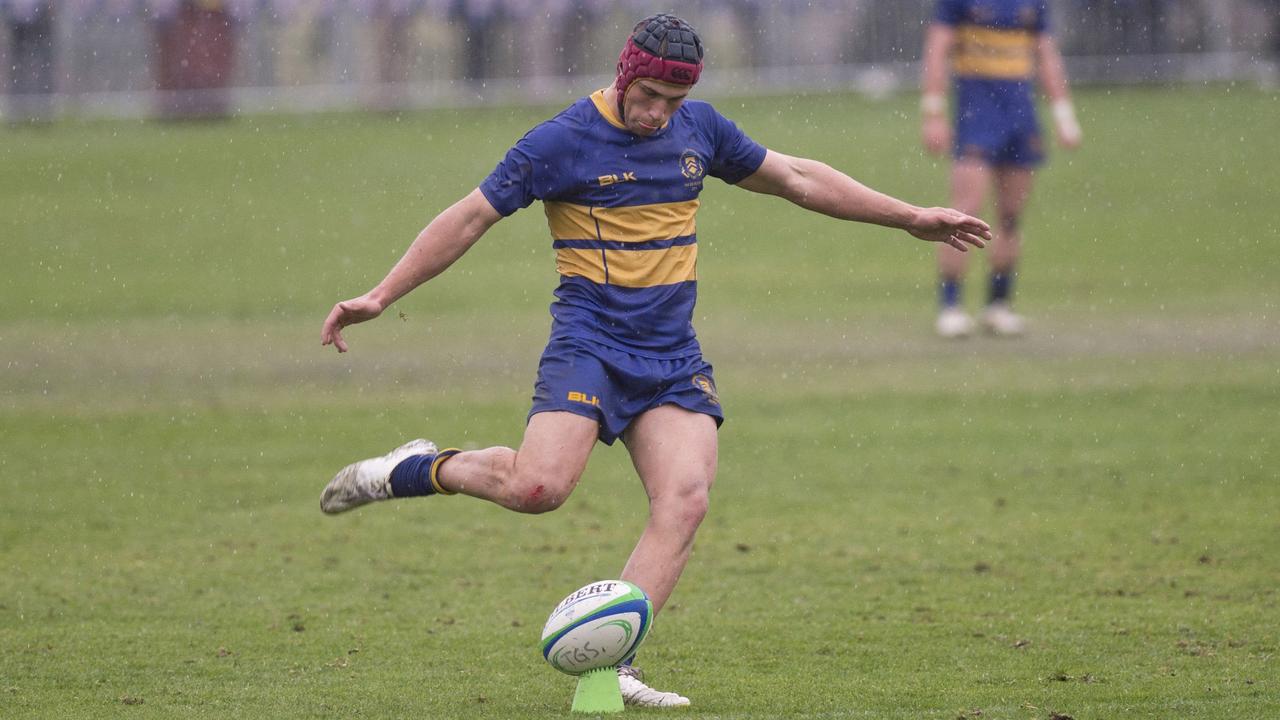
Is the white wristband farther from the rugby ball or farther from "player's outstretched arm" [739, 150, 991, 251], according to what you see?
the rugby ball

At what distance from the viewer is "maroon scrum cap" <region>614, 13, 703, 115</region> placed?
5363 mm

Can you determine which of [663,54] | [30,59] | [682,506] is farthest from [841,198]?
[30,59]

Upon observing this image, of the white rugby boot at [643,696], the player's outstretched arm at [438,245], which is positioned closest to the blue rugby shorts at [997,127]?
the player's outstretched arm at [438,245]

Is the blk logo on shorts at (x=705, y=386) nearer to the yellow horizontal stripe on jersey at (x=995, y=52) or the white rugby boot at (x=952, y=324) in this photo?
the white rugby boot at (x=952, y=324)

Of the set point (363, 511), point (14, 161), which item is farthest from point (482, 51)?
point (363, 511)

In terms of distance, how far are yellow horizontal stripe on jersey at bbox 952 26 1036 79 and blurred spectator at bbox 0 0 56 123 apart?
18077 millimetres

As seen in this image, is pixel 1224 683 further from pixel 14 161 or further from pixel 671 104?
pixel 14 161

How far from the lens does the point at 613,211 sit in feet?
18.4

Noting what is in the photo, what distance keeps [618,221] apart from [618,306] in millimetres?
260

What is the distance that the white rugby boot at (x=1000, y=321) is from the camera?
42.1ft

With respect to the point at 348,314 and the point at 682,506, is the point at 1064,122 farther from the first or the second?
the point at 348,314

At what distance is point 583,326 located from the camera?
5.59m

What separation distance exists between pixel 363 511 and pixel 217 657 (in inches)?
105

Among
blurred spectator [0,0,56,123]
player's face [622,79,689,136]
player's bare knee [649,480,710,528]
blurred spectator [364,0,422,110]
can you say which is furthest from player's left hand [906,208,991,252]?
blurred spectator [0,0,56,123]
